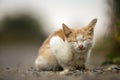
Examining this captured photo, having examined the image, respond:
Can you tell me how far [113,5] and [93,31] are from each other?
5.71 meters

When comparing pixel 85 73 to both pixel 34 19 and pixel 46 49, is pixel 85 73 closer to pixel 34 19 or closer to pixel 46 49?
pixel 46 49

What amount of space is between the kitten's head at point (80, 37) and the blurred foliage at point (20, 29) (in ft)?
38.5

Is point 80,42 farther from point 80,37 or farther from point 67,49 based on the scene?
point 67,49

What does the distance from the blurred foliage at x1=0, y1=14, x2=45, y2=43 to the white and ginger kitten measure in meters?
11.4

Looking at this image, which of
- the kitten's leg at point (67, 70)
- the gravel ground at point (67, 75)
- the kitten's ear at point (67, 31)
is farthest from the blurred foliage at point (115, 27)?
the kitten's ear at point (67, 31)

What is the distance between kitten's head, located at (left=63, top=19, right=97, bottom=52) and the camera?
7742mm

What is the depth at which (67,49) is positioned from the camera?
311 inches

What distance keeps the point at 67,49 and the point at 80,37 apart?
33 cm

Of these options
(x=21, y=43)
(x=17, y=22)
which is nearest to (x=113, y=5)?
(x=21, y=43)

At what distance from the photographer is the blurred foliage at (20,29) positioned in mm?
20078

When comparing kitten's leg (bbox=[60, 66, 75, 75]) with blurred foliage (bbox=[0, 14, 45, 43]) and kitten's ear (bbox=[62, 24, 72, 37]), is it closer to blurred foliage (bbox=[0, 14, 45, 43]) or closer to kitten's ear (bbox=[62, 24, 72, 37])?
kitten's ear (bbox=[62, 24, 72, 37])

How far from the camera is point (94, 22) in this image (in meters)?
7.95

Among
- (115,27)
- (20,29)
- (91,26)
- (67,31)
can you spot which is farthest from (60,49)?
(20,29)

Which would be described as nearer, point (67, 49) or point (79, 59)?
point (67, 49)
